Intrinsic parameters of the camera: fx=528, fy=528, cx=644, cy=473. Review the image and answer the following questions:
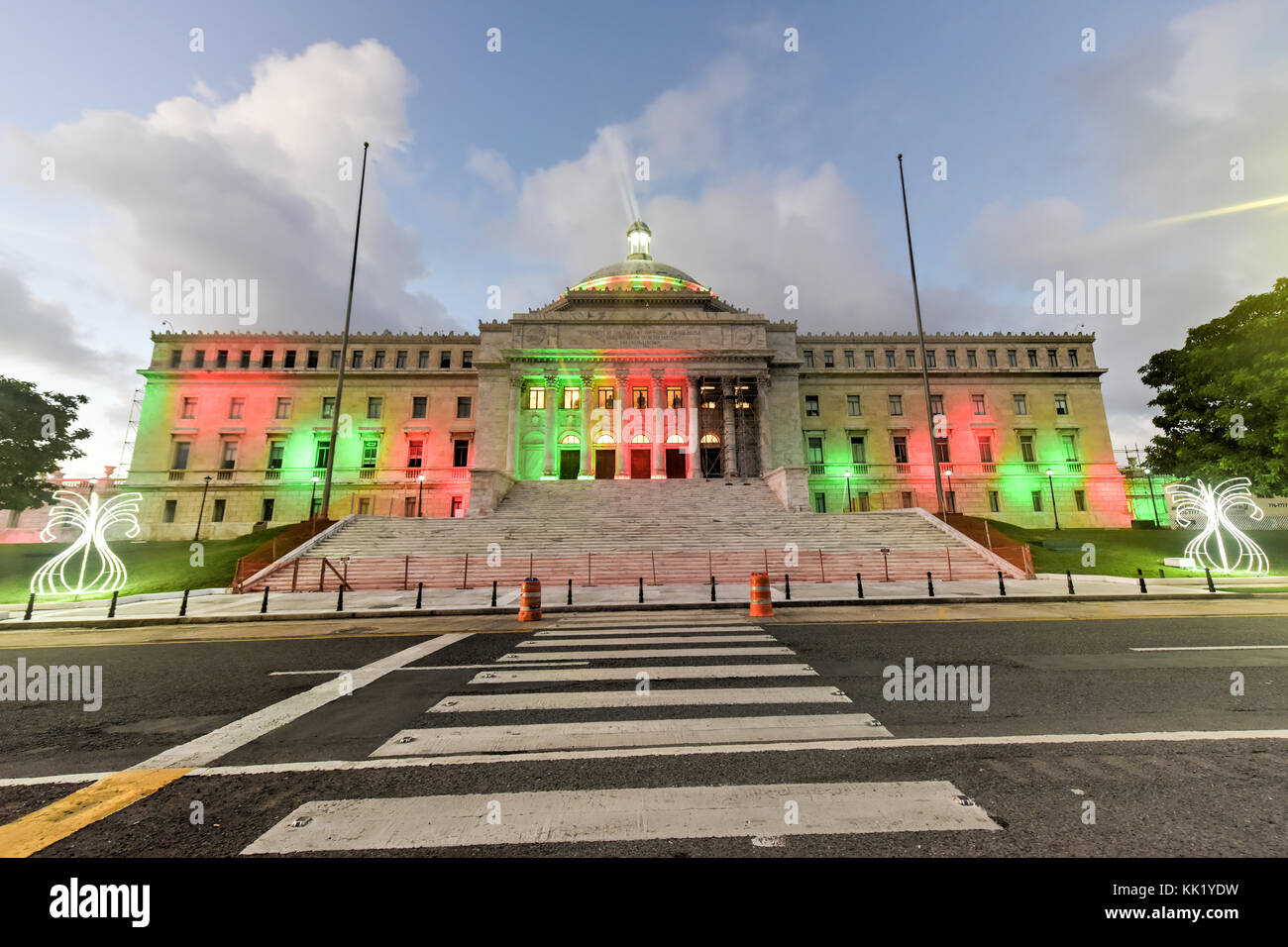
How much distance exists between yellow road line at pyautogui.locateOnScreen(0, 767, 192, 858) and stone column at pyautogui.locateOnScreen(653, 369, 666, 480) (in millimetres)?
38352

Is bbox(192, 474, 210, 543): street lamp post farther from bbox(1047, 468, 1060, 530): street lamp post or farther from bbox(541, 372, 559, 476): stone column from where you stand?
bbox(1047, 468, 1060, 530): street lamp post

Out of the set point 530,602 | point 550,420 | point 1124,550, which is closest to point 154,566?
point 530,602

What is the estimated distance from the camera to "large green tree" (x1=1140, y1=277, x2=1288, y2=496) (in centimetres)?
2733

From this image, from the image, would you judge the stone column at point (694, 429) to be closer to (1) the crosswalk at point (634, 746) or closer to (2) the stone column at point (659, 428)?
(2) the stone column at point (659, 428)

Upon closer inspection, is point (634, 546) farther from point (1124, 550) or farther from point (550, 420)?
point (1124, 550)

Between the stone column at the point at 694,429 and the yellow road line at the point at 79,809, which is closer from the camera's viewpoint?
the yellow road line at the point at 79,809

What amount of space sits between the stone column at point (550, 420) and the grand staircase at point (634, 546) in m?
8.06

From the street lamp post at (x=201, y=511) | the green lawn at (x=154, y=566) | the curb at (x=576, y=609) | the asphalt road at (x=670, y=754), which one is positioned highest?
the street lamp post at (x=201, y=511)

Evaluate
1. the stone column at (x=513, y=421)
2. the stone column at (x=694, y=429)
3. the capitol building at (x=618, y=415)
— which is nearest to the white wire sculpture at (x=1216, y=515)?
the capitol building at (x=618, y=415)

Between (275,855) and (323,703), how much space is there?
142 inches

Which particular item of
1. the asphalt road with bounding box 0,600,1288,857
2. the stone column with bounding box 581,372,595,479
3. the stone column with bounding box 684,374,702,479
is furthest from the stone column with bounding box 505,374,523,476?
the asphalt road with bounding box 0,600,1288,857

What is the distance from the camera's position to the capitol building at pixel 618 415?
147 feet

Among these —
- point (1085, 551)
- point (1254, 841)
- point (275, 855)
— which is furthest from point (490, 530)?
point (1085, 551)

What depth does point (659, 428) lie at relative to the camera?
43906mm
